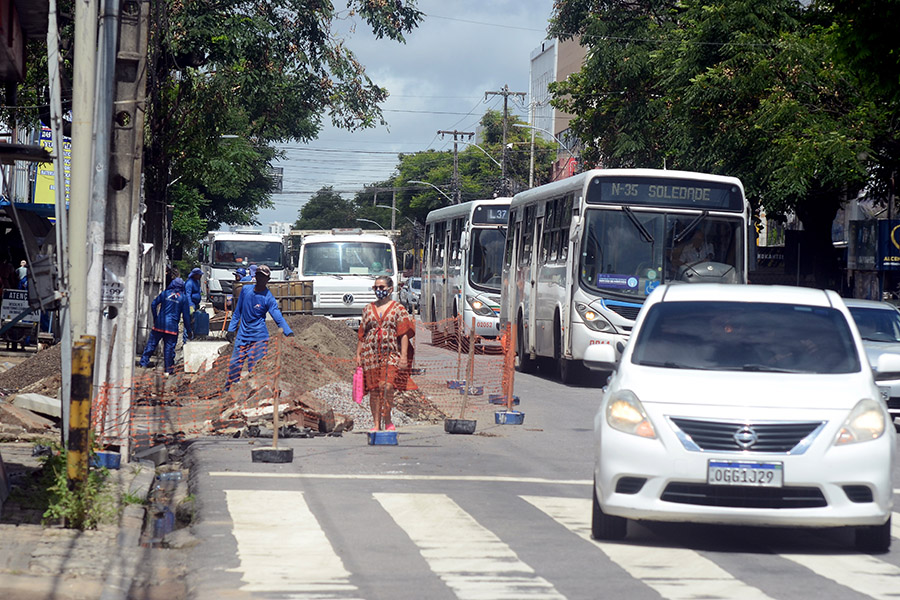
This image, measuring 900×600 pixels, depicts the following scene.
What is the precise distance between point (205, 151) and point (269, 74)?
5.63 metres

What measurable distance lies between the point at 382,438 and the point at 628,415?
5.73 metres

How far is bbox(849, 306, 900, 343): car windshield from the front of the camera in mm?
17609

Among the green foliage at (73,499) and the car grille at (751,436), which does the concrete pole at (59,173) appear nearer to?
the green foliage at (73,499)

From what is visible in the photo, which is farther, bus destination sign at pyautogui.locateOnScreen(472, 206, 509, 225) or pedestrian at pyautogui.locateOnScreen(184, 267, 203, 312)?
bus destination sign at pyautogui.locateOnScreen(472, 206, 509, 225)

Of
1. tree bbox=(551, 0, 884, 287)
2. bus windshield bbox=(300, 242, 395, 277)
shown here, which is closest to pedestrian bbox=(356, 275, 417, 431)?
tree bbox=(551, 0, 884, 287)

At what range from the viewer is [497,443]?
45.3 ft

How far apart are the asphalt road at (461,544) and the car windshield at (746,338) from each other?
1.15 metres

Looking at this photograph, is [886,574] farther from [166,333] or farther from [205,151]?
[205,151]

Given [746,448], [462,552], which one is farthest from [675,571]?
[462,552]

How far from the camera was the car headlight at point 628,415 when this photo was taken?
773 centimetres

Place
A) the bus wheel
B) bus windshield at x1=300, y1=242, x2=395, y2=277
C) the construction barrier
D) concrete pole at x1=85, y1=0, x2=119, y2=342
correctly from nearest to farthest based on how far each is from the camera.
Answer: concrete pole at x1=85, y1=0, x2=119, y2=342, the construction barrier, the bus wheel, bus windshield at x1=300, y1=242, x2=395, y2=277

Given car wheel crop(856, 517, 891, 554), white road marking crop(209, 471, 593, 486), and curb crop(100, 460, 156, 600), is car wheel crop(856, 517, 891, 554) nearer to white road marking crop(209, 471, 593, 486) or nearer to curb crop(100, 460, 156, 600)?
white road marking crop(209, 471, 593, 486)

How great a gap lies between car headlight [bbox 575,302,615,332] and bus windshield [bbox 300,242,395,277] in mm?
13175

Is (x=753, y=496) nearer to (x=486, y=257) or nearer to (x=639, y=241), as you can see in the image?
(x=639, y=241)
